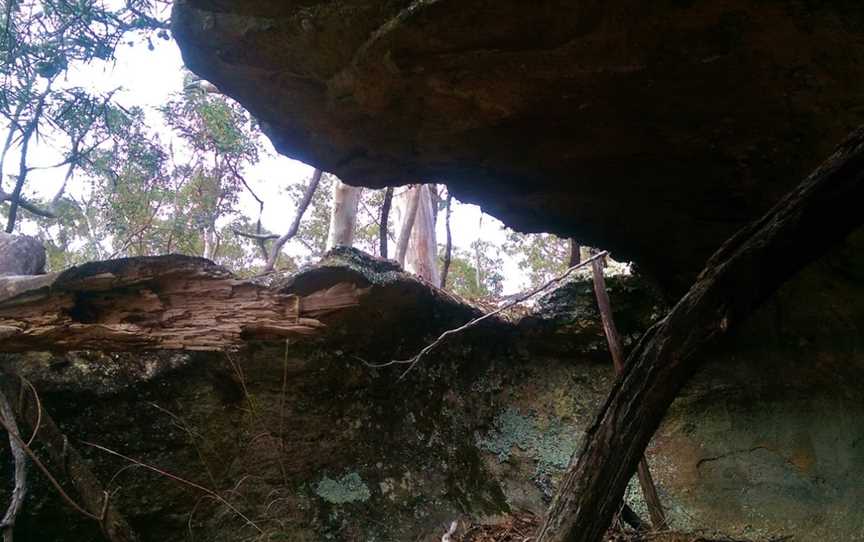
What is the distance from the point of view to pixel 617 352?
4898mm

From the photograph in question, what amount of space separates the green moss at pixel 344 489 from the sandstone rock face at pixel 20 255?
2.61 metres

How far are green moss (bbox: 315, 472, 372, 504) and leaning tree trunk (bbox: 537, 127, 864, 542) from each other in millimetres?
2282

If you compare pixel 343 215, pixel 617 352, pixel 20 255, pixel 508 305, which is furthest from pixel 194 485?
pixel 343 215

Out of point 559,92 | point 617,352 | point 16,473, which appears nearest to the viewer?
point 16,473

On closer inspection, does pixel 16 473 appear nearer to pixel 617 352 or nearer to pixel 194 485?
pixel 194 485

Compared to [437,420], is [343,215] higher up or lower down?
higher up

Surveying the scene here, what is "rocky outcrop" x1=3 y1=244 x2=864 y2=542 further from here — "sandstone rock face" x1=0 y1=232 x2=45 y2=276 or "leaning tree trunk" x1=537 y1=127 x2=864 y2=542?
"leaning tree trunk" x1=537 y1=127 x2=864 y2=542

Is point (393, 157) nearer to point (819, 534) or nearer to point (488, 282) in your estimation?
point (819, 534)

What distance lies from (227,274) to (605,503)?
9.32 ft

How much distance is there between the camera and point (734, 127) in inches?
149

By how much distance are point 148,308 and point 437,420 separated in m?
2.35

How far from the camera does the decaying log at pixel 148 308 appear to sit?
3.60 metres

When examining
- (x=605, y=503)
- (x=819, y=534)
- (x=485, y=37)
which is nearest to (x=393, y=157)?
(x=485, y=37)

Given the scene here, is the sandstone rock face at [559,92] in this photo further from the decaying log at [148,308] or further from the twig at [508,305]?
the decaying log at [148,308]
